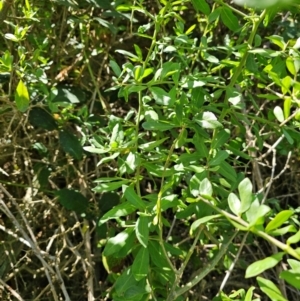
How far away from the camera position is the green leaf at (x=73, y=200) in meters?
1.33

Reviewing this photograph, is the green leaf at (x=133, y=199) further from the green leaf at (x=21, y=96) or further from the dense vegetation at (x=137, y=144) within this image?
the green leaf at (x=21, y=96)

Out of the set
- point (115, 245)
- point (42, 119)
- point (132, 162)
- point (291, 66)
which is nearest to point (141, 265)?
point (115, 245)

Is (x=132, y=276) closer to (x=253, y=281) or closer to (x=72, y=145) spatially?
(x=72, y=145)

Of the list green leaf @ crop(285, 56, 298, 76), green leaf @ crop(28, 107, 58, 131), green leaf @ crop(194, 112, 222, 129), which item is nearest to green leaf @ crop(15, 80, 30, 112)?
green leaf @ crop(28, 107, 58, 131)

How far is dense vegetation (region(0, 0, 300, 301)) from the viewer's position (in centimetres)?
92

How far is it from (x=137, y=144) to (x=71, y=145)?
15.5 inches

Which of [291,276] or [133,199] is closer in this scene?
[291,276]

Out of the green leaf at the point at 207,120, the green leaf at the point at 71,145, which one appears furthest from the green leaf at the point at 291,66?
the green leaf at the point at 71,145

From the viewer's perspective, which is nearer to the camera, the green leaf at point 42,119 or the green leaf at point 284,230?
the green leaf at point 284,230

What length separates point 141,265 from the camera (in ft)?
2.98

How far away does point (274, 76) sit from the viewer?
803 millimetres

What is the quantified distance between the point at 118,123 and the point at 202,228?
0.84 ft

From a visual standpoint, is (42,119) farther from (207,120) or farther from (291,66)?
(291,66)

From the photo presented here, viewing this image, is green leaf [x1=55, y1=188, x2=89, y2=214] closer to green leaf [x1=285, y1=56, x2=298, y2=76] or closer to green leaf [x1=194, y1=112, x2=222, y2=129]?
green leaf [x1=194, y1=112, x2=222, y2=129]
